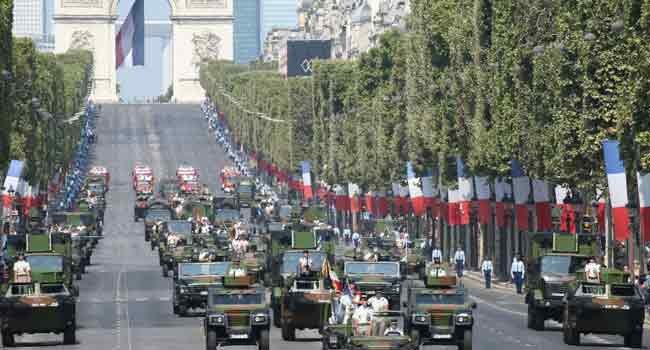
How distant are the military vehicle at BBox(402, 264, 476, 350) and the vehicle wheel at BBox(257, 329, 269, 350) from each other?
3298 millimetres

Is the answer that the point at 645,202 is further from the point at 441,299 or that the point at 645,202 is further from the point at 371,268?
the point at 441,299

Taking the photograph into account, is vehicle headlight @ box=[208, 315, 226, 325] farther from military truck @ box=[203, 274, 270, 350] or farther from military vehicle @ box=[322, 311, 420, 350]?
military vehicle @ box=[322, 311, 420, 350]

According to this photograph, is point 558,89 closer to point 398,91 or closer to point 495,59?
point 495,59

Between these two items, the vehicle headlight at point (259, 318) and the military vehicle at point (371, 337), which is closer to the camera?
the military vehicle at point (371, 337)

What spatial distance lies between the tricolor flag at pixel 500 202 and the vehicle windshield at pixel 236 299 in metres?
46.5

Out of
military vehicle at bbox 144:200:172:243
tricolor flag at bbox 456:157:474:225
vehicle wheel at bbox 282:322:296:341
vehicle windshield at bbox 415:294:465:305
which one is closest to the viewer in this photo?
vehicle windshield at bbox 415:294:465:305

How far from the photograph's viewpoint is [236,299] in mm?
57156

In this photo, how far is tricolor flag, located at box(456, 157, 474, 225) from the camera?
108750 mm

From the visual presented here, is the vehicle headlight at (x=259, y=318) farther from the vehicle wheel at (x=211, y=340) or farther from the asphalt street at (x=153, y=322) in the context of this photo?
the asphalt street at (x=153, y=322)

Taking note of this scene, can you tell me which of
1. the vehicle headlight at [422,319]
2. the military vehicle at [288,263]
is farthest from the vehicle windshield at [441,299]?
the military vehicle at [288,263]

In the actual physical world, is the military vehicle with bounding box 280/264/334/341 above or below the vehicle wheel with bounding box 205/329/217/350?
above

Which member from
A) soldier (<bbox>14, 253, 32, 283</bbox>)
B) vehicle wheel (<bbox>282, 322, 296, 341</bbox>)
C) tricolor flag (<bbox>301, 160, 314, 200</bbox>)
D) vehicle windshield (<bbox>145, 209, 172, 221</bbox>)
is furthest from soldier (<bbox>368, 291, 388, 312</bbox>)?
tricolor flag (<bbox>301, 160, 314, 200</bbox>)

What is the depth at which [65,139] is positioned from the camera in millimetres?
193500

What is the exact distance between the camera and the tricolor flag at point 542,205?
92.8 metres
